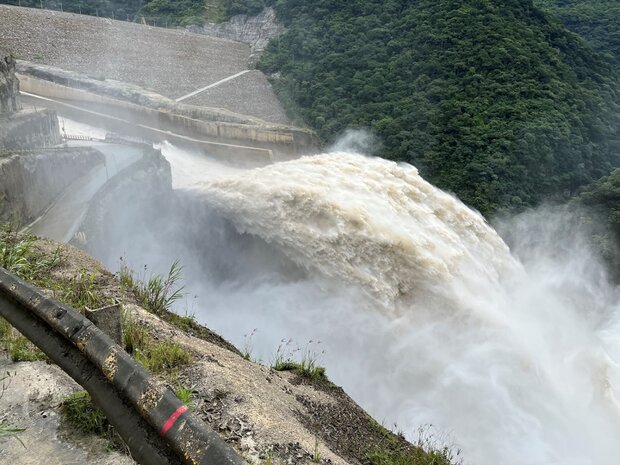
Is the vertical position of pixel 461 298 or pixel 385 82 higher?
pixel 385 82

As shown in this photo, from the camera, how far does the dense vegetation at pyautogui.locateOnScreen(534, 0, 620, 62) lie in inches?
1266

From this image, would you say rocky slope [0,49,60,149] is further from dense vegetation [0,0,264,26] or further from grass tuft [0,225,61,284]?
dense vegetation [0,0,264,26]

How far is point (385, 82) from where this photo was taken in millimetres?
25281

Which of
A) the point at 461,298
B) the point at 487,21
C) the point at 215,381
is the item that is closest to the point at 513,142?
the point at 487,21

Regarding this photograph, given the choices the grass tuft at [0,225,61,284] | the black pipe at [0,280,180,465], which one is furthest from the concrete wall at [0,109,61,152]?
the black pipe at [0,280,180,465]

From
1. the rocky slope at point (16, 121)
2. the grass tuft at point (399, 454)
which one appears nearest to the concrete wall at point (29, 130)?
the rocky slope at point (16, 121)

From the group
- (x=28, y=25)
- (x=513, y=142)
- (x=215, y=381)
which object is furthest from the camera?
(x=28, y=25)

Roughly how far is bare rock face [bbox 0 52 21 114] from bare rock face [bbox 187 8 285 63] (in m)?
20.0

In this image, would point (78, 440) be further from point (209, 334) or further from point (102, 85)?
point (102, 85)

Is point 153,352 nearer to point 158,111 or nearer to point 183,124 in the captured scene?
point 183,124

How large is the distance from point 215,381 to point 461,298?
26.4 feet

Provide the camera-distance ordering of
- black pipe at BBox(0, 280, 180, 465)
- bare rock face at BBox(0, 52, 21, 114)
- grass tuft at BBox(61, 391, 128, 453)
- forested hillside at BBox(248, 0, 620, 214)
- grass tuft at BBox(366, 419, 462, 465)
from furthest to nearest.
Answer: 1. forested hillside at BBox(248, 0, 620, 214)
2. bare rock face at BBox(0, 52, 21, 114)
3. grass tuft at BBox(366, 419, 462, 465)
4. grass tuft at BBox(61, 391, 128, 453)
5. black pipe at BBox(0, 280, 180, 465)

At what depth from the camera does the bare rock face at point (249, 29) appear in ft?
105

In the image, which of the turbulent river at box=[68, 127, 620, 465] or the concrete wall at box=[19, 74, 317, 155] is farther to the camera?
the concrete wall at box=[19, 74, 317, 155]
